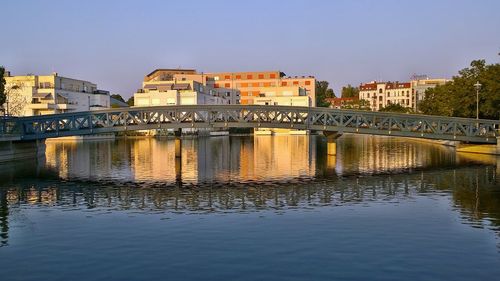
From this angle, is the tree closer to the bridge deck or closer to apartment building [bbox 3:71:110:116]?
apartment building [bbox 3:71:110:116]

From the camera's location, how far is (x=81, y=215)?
27.7m

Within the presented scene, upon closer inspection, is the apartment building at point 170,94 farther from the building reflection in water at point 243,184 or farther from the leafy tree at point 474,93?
the building reflection in water at point 243,184

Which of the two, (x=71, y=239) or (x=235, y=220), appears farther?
(x=235, y=220)

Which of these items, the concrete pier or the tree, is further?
the tree

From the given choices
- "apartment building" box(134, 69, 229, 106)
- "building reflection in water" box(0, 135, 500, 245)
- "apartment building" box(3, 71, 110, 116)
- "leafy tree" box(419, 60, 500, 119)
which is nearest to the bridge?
"building reflection in water" box(0, 135, 500, 245)

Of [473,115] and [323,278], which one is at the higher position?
[473,115]

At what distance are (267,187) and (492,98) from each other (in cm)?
4847

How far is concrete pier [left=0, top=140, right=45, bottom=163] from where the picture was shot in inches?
2403

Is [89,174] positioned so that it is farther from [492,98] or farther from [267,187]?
[492,98]

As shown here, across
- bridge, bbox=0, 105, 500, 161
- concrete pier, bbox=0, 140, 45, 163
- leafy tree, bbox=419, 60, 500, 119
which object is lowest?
concrete pier, bbox=0, 140, 45, 163

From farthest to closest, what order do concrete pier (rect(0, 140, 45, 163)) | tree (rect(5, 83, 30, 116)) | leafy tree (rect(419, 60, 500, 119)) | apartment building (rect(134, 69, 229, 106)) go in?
apartment building (rect(134, 69, 229, 106)), tree (rect(5, 83, 30, 116)), leafy tree (rect(419, 60, 500, 119)), concrete pier (rect(0, 140, 45, 163))

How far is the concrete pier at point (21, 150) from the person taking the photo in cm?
6105

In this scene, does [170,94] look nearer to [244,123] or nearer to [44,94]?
[44,94]

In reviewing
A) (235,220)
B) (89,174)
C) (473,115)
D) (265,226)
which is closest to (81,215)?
(235,220)
